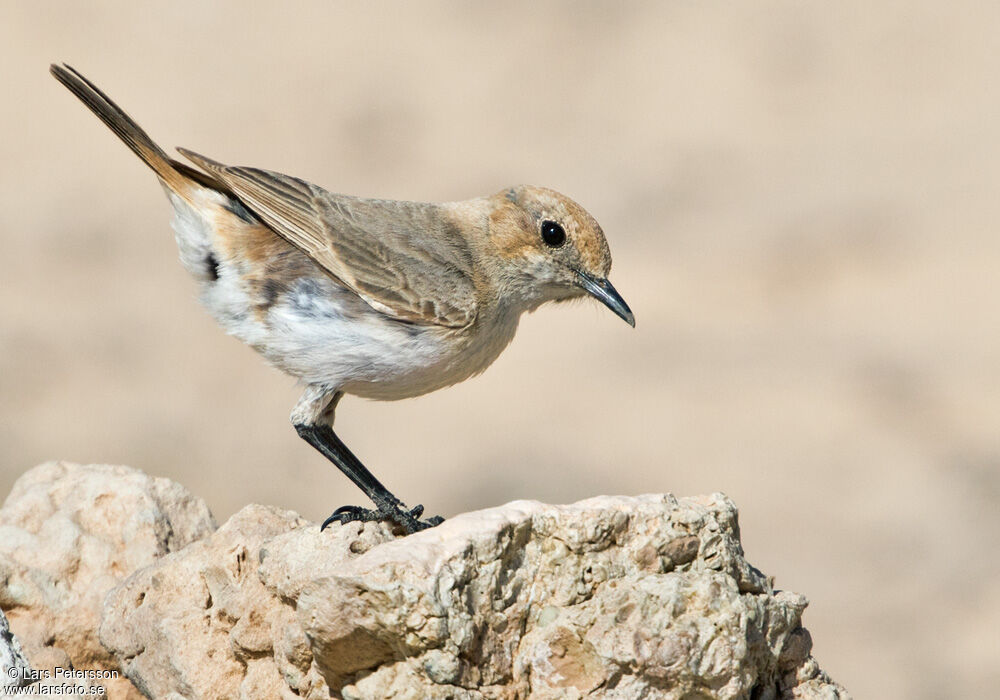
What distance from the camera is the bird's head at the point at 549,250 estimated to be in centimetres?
620

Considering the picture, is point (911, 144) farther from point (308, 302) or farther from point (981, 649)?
point (308, 302)

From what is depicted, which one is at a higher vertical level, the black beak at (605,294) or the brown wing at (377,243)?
the black beak at (605,294)

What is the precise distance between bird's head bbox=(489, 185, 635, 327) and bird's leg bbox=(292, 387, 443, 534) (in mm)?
1040

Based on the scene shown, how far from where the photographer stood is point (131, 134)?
252 inches

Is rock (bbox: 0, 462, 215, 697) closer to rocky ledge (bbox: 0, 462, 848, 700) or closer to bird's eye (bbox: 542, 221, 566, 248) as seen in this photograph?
rocky ledge (bbox: 0, 462, 848, 700)

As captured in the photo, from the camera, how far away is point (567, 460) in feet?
38.9

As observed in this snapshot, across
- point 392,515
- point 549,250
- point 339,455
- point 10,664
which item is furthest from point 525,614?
point 549,250

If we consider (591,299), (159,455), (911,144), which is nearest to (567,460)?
(159,455)

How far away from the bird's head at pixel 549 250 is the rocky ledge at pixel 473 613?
5.95 feet

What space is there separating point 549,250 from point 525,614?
2.36 m

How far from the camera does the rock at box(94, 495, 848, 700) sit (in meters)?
4.08

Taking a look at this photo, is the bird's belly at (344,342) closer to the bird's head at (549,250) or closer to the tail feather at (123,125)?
the bird's head at (549,250)

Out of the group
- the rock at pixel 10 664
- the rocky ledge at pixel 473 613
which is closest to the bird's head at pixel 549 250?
the rocky ledge at pixel 473 613

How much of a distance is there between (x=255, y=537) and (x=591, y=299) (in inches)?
88.2
